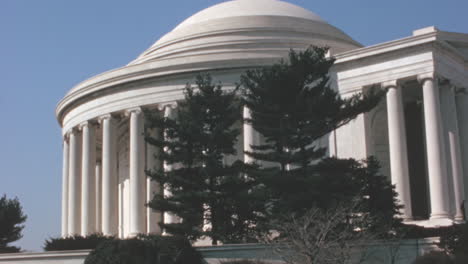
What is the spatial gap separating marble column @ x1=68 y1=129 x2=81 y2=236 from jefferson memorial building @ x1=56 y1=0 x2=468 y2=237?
0.10 metres

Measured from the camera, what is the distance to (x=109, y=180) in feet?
257

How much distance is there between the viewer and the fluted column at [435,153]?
61406 millimetres

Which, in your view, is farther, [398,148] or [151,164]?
[151,164]

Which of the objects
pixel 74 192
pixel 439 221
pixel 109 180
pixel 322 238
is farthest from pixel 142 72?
pixel 322 238

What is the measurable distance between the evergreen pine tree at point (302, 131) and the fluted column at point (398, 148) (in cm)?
968

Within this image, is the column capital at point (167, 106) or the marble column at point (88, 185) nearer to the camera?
the column capital at point (167, 106)

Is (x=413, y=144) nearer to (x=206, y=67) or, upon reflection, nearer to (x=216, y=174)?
(x=206, y=67)

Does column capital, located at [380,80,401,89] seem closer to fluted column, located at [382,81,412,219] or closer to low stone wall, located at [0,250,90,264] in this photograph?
fluted column, located at [382,81,412,219]

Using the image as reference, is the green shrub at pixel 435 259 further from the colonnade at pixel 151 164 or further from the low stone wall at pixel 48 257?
the low stone wall at pixel 48 257

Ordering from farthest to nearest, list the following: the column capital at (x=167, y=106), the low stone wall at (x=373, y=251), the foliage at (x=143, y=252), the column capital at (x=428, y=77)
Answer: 1. the column capital at (x=167, y=106)
2. the column capital at (x=428, y=77)
3. the low stone wall at (x=373, y=251)
4. the foliage at (x=143, y=252)

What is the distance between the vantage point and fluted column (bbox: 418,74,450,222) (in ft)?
201

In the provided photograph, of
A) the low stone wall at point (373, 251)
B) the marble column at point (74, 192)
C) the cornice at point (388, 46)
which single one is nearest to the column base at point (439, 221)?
the low stone wall at point (373, 251)

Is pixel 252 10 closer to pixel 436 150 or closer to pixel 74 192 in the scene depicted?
pixel 74 192

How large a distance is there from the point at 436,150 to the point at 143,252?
2780 cm
